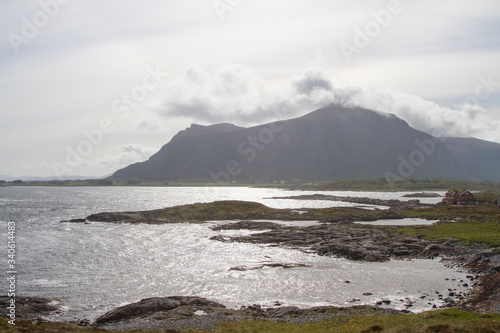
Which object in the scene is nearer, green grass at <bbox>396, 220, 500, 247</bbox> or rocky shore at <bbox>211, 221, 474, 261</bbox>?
rocky shore at <bbox>211, 221, 474, 261</bbox>

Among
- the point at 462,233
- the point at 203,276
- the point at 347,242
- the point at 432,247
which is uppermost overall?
the point at 462,233

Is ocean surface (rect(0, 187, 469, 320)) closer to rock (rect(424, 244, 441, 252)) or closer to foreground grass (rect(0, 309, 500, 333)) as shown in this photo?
foreground grass (rect(0, 309, 500, 333))

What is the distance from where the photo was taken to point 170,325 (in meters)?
29.1

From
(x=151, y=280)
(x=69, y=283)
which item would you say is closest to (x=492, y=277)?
(x=151, y=280)

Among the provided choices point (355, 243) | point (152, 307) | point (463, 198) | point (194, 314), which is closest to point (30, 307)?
point (152, 307)

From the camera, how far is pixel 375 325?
25.6 meters

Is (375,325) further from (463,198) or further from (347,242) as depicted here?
(463,198)

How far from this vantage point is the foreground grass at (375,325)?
2414 centimetres

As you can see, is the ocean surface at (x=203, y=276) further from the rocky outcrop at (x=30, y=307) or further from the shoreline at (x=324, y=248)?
the shoreline at (x=324, y=248)

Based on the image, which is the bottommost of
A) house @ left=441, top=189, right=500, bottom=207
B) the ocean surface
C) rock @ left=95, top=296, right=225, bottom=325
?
the ocean surface

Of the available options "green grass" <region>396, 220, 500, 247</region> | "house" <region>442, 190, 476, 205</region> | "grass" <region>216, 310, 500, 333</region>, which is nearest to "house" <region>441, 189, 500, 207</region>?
"house" <region>442, 190, 476, 205</region>

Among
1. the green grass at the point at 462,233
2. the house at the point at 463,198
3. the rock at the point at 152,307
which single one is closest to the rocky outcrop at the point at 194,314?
the rock at the point at 152,307

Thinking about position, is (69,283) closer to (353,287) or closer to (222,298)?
(222,298)

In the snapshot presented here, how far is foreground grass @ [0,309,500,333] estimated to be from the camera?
2414 cm
